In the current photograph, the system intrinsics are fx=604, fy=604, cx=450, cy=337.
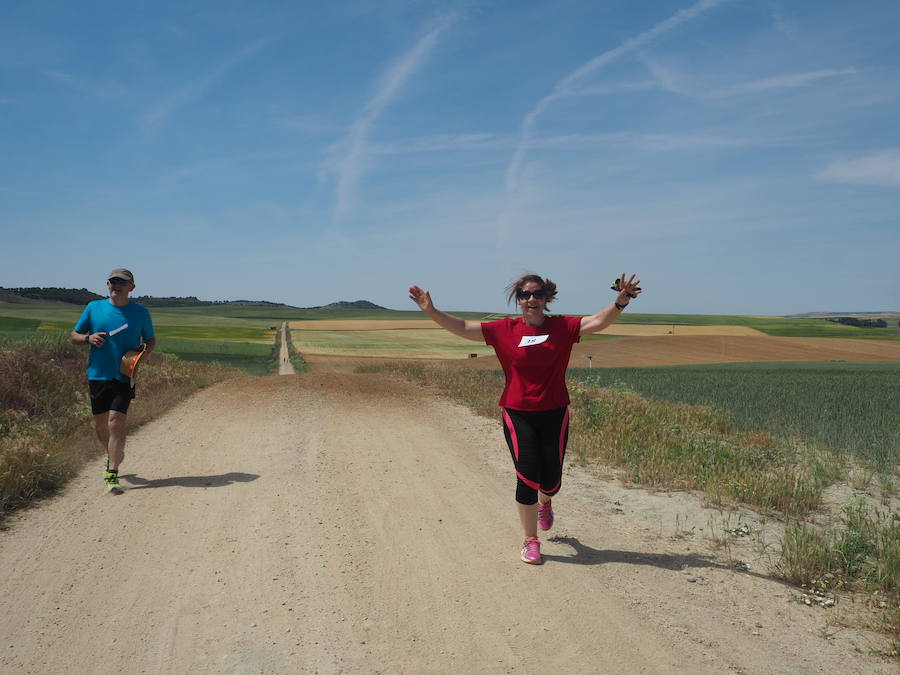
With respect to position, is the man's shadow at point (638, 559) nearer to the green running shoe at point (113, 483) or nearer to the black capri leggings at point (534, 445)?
the black capri leggings at point (534, 445)

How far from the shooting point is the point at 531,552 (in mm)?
4785

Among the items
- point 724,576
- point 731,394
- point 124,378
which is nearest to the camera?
point 724,576

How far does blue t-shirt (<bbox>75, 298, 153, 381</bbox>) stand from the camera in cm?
676

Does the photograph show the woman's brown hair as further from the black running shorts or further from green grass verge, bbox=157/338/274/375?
green grass verge, bbox=157/338/274/375

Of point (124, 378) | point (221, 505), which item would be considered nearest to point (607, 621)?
point (221, 505)

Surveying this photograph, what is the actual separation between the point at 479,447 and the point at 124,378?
16.2 feet

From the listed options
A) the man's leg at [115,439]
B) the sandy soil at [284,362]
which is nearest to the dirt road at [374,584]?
the man's leg at [115,439]

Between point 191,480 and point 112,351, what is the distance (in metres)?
1.72

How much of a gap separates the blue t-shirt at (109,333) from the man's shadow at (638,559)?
5119mm

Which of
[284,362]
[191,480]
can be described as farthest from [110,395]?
[284,362]

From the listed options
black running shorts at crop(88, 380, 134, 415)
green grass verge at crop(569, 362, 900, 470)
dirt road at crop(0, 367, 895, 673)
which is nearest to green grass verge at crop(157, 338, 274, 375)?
green grass verge at crop(569, 362, 900, 470)

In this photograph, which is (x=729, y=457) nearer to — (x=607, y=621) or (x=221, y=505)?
(x=607, y=621)

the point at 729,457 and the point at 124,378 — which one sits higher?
the point at 124,378

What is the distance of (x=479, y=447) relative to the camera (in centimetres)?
922
